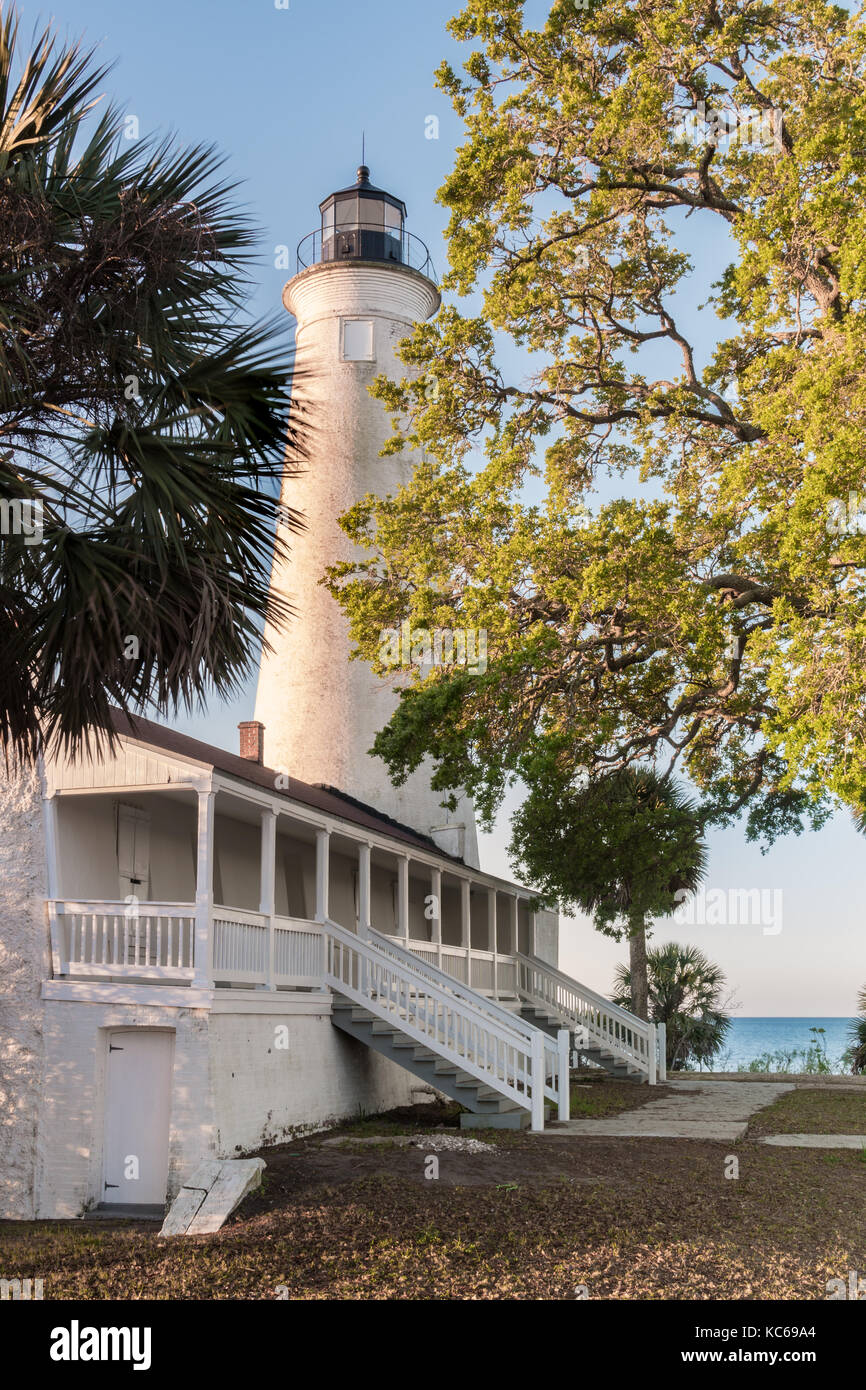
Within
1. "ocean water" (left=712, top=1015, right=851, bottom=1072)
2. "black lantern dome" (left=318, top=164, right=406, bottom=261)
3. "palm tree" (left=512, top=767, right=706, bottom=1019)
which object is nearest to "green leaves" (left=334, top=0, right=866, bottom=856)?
"palm tree" (left=512, top=767, right=706, bottom=1019)

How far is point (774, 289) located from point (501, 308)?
158 inches

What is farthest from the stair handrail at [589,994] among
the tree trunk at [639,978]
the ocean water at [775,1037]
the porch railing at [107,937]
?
the ocean water at [775,1037]

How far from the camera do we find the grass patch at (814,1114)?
16.0m

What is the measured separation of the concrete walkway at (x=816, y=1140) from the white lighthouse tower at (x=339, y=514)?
11109 mm

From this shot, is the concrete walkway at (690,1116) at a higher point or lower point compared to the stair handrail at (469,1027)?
lower

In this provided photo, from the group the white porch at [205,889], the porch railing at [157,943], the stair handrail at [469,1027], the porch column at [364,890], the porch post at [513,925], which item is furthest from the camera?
the porch post at [513,925]

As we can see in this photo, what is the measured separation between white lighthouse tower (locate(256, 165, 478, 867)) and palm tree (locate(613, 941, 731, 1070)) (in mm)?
8515

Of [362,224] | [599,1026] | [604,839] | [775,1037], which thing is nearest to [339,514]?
[362,224]

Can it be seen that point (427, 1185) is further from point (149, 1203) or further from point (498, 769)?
point (498, 769)

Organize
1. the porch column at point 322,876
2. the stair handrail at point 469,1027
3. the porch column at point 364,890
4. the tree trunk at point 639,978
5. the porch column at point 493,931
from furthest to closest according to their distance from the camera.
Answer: the tree trunk at point 639,978, the porch column at point 493,931, the porch column at point 364,890, the porch column at point 322,876, the stair handrail at point 469,1027

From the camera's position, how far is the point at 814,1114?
18.2m

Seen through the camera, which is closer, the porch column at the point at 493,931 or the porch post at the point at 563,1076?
the porch post at the point at 563,1076

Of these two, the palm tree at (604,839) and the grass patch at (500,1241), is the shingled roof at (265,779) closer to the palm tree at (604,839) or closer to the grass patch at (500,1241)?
the palm tree at (604,839)

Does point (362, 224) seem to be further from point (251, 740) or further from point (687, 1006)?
point (687, 1006)
